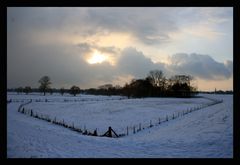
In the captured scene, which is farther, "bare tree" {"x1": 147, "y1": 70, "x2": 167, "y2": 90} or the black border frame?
"bare tree" {"x1": 147, "y1": 70, "x2": 167, "y2": 90}
